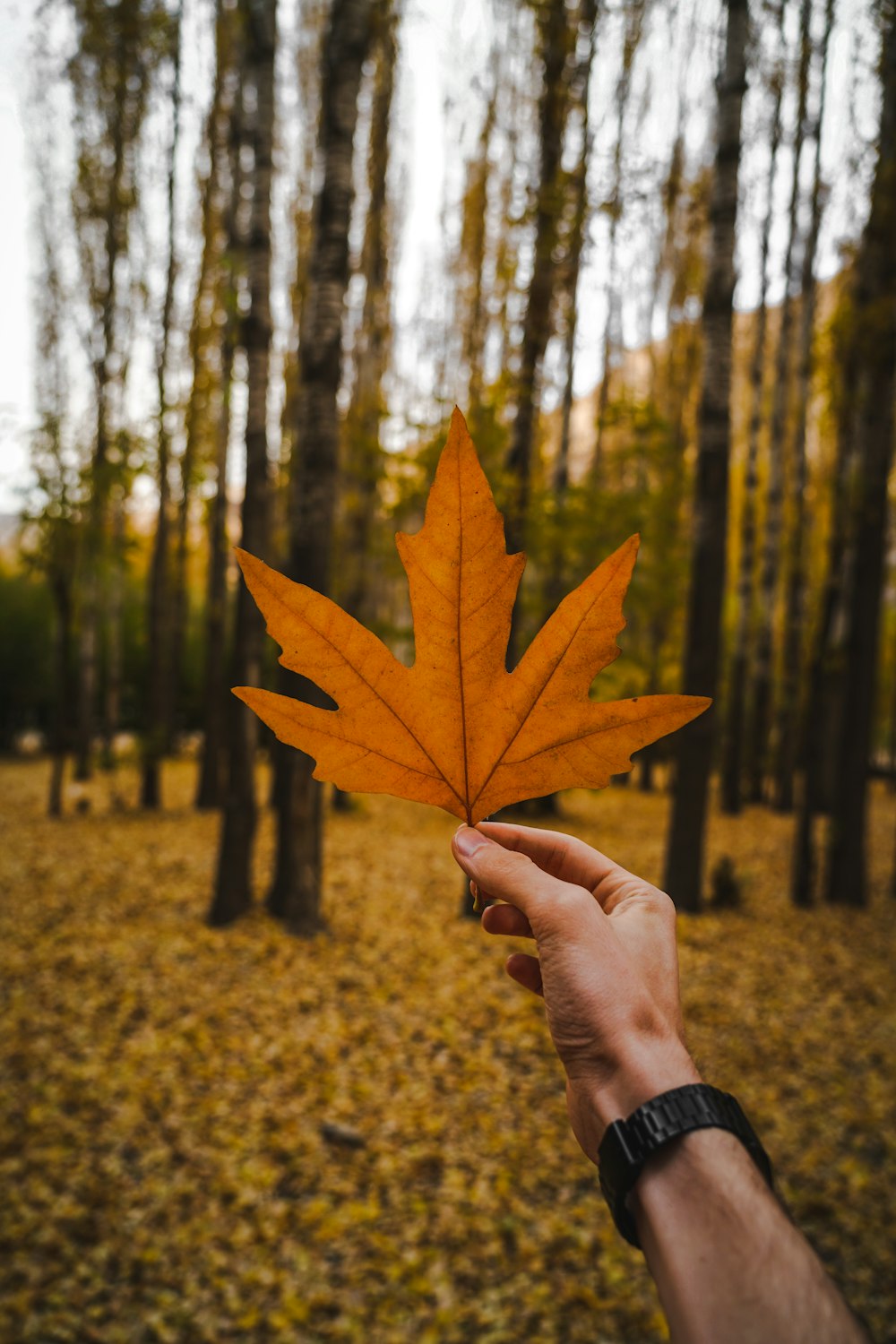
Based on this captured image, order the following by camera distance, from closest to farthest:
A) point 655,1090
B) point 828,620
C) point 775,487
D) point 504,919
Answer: point 655,1090 → point 504,919 → point 828,620 → point 775,487

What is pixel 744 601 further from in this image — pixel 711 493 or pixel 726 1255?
pixel 726 1255

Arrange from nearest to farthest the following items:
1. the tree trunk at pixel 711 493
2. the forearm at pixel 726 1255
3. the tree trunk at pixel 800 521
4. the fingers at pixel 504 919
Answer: the forearm at pixel 726 1255
the fingers at pixel 504 919
the tree trunk at pixel 711 493
the tree trunk at pixel 800 521

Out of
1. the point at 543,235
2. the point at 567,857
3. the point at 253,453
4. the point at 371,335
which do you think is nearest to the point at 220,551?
the point at 371,335

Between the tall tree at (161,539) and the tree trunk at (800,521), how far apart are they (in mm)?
8311

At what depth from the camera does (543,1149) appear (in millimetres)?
3621

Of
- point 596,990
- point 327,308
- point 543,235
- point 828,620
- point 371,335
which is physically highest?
point 371,335

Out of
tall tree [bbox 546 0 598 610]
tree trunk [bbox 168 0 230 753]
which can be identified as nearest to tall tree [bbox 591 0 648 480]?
tall tree [bbox 546 0 598 610]

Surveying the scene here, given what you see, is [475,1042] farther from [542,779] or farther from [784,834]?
[784,834]

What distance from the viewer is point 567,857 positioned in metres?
1.08

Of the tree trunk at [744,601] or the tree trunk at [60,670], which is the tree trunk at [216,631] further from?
the tree trunk at [744,601]

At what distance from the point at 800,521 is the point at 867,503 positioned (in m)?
3.87

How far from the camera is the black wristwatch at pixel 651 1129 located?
2.42ft

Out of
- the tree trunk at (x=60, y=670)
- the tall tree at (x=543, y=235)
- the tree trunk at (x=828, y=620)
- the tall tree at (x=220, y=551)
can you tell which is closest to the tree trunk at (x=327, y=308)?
the tall tree at (x=543, y=235)

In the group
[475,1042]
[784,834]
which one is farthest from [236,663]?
[784,834]
